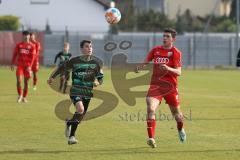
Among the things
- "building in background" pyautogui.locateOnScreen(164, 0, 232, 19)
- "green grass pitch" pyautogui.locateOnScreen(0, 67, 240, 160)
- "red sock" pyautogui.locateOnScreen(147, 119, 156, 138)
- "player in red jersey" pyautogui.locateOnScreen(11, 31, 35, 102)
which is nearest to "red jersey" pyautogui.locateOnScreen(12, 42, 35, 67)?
"player in red jersey" pyautogui.locateOnScreen(11, 31, 35, 102)

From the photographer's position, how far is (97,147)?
13047 millimetres

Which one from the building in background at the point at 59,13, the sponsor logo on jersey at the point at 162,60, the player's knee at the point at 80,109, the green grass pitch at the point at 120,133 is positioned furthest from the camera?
the building in background at the point at 59,13

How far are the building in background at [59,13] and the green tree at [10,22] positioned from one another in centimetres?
104

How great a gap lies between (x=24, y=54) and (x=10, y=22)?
35.1 m

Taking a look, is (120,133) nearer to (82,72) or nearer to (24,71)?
(82,72)

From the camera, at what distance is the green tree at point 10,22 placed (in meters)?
57.8

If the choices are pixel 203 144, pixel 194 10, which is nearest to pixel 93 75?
pixel 203 144

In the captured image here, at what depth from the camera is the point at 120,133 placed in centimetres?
1527

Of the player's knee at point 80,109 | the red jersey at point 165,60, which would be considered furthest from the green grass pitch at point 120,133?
the red jersey at point 165,60

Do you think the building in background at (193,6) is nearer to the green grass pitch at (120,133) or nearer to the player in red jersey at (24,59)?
the player in red jersey at (24,59)

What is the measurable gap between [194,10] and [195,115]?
261ft

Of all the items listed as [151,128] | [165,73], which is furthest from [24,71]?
[151,128]

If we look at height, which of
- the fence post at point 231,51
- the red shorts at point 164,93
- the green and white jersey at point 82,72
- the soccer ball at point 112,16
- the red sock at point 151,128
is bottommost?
the fence post at point 231,51

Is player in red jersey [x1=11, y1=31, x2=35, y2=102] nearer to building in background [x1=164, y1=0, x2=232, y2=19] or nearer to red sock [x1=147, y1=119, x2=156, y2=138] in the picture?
red sock [x1=147, y1=119, x2=156, y2=138]
